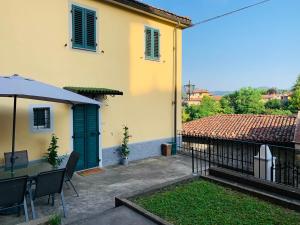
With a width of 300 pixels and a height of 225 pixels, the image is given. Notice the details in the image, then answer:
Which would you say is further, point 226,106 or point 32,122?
point 226,106

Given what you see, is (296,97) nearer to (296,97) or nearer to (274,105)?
(296,97)

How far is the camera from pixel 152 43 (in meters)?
10.5

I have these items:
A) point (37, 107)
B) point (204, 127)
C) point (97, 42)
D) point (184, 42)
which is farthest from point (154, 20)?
point (204, 127)

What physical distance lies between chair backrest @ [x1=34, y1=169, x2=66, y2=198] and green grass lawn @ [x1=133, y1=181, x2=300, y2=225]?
5.14 ft

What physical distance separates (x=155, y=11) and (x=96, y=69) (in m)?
3.38

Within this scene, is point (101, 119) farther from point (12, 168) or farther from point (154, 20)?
point (154, 20)

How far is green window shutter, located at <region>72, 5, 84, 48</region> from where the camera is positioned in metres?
8.15

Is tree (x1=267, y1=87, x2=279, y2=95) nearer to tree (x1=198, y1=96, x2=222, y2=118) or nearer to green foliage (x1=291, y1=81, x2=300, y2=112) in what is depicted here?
green foliage (x1=291, y1=81, x2=300, y2=112)

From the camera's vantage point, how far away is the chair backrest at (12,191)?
4.17m

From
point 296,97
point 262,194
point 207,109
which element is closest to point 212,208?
point 262,194

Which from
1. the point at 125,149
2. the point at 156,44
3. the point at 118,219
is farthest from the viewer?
the point at 156,44

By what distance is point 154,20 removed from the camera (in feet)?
34.9

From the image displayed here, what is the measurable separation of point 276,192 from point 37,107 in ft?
20.6

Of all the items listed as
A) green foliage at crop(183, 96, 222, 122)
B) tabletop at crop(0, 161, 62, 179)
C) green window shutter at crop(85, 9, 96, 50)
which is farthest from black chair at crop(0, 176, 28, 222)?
green foliage at crop(183, 96, 222, 122)
